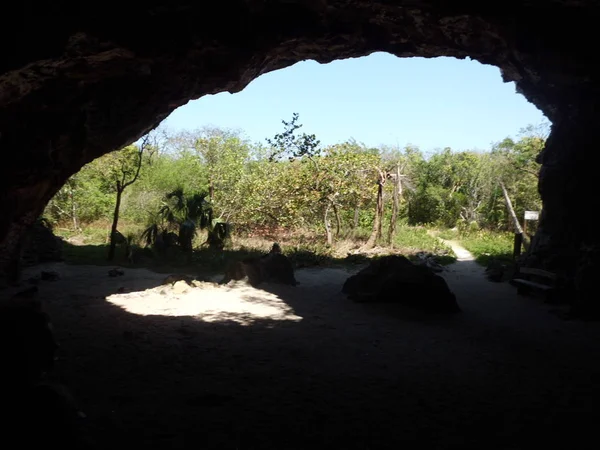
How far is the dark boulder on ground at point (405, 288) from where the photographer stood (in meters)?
8.77

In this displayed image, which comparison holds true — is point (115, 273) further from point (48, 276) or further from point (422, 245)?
point (422, 245)

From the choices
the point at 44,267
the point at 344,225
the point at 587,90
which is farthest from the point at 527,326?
the point at 344,225

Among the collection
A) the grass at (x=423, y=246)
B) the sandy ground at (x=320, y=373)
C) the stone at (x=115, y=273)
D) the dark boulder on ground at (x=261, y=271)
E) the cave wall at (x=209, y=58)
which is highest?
the cave wall at (x=209, y=58)

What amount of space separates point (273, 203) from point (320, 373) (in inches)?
632

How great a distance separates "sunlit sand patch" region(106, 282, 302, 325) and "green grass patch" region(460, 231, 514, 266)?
10.0 metres

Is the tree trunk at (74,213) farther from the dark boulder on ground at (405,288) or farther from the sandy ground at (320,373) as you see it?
the dark boulder on ground at (405,288)

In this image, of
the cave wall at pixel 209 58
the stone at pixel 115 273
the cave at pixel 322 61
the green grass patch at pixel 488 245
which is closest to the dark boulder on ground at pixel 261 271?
the stone at pixel 115 273

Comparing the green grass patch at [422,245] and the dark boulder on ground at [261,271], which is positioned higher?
the green grass patch at [422,245]

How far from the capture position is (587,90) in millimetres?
9641

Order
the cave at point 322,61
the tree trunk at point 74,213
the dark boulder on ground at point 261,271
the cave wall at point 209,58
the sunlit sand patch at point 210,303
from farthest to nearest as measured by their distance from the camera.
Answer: the tree trunk at point 74,213 → the dark boulder on ground at point 261,271 → the sunlit sand patch at point 210,303 → the cave wall at point 209,58 → the cave at point 322,61

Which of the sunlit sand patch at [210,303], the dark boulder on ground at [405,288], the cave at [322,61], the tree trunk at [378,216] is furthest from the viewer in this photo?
the tree trunk at [378,216]

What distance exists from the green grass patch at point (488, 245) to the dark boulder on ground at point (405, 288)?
7716mm

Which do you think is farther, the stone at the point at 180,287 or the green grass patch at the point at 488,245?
the green grass patch at the point at 488,245

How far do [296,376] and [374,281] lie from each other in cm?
535
